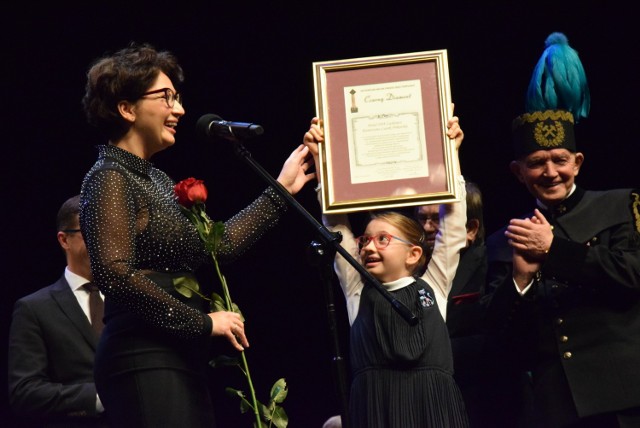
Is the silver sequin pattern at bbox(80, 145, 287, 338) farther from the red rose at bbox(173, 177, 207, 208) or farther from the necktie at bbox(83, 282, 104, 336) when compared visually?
the necktie at bbox(83, 282, 104, 336)

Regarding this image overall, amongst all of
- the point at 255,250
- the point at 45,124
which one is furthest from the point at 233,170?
the point at 45,124

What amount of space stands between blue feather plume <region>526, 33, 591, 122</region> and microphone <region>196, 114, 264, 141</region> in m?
1.35

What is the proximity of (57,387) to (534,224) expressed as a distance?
1938 millimetres

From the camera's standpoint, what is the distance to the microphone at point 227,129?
297 centimetres

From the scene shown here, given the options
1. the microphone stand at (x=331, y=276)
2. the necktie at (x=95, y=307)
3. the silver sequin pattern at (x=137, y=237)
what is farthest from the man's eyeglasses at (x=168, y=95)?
the necktie at (x=95, y=307)

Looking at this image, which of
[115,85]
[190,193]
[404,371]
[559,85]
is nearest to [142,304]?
[190,193]

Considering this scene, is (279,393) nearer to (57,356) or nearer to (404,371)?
(404,371)

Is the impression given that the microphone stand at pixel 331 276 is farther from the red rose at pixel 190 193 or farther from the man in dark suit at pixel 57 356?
the man in dark suit at pixel 57 356

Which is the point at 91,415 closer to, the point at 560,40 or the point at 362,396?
the point at 362,396

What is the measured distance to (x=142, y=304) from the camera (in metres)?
2.78

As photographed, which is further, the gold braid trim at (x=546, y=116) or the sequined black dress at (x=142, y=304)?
the gold braid trim at (x=546, y=116)

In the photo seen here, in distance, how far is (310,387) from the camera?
16.9 feet

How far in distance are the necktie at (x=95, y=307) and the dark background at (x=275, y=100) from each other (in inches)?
39.2

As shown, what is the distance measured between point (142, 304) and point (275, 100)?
2.44 meters
